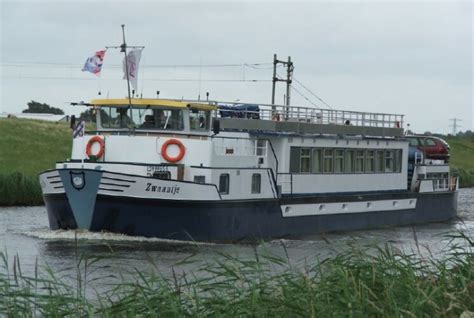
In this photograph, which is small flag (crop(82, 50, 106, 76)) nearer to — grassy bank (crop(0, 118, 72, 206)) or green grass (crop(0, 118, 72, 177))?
grassy bank (crop(0, 118, 72, 206))

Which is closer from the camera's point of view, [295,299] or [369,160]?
Answer: [295,299]

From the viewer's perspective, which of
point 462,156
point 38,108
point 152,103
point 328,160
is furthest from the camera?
point 38,108

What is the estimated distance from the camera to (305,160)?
96.5 feet

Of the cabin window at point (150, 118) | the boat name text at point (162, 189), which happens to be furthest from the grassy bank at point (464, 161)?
the boat name text at point (162, 189)

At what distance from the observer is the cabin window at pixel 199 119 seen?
2555cm

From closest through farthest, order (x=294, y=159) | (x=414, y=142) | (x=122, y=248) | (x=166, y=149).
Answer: (x=122, y=248) < (x=166, y=149) < (x=294, y=159) < (x=414, y=142)

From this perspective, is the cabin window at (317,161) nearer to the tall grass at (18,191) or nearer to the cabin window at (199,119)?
the cabin window at (199,119)

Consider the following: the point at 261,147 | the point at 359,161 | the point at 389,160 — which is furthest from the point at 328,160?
the point at 389,160

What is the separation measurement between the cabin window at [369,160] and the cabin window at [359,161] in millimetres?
271

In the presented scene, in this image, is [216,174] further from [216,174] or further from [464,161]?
[464,161]

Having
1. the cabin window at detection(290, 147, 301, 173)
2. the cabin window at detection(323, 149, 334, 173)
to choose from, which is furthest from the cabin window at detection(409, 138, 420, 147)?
the cabin window at detection(290, 147, 301, 173)

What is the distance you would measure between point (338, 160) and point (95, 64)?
30.5 feet

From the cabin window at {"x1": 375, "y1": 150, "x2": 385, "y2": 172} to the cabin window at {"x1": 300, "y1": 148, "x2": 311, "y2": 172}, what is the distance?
15.3 feet

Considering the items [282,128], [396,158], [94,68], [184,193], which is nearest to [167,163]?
[184,193]
